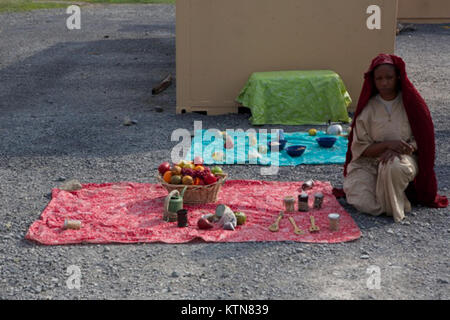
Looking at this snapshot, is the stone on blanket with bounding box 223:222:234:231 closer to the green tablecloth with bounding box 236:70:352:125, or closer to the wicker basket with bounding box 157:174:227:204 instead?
the wicker basket with bounding box 157:174:227:204

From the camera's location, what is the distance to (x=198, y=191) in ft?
19.8

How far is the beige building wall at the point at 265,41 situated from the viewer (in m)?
9.60

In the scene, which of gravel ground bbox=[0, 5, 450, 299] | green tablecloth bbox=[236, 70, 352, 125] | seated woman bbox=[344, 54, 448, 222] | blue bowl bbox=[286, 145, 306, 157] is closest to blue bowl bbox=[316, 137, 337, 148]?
blue bowl bbox=[286, 145, 306, 157]

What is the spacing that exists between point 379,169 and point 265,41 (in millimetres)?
4297

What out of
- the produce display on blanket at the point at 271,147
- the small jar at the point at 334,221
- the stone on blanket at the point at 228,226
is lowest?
the produce display on blanket at the point at 271,147

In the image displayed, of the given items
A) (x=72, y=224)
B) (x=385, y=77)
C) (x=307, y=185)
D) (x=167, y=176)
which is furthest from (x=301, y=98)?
(x=72, y=224)

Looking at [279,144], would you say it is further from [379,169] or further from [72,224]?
[72,224]

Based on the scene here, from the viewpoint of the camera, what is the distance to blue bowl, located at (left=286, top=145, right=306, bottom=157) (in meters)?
7.64

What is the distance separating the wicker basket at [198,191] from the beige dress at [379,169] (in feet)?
4.10

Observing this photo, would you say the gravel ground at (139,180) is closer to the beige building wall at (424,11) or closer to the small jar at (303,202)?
the small jar at (303,202)

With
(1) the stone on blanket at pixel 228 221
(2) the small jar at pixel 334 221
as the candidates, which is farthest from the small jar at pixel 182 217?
(2) the small jar at pixel 334 221

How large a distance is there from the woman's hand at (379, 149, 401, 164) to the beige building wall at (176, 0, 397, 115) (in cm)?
414

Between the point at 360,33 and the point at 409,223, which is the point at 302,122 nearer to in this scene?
the point at 360,33

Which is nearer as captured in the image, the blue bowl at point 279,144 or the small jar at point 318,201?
the small jar at point 318,201
